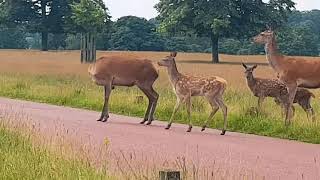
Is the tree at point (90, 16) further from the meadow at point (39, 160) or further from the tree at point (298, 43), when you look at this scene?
the meadow at point (39, 160)

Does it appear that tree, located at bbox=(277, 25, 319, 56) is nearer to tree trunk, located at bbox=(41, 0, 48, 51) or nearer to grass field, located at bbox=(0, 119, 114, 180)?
tree trunk, located at bbox=(41, 0, 48, 51)

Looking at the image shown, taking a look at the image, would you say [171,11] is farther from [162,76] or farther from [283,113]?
[283,113]

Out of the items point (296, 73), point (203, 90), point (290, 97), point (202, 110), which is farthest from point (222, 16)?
point (203, 90)

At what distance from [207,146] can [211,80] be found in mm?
2999

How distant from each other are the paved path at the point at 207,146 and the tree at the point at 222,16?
5072 centimetres

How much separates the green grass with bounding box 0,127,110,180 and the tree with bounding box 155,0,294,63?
188 ft

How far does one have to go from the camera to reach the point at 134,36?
335 ft

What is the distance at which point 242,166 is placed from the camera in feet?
36.7

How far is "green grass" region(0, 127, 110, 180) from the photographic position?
8.86 metres

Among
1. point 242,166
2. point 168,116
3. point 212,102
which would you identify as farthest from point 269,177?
point 168,116

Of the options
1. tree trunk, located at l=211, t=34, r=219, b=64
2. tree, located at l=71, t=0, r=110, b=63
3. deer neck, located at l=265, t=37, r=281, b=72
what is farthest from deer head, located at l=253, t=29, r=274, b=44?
tree trunk, located at l=211, t=34, r=219, b=64

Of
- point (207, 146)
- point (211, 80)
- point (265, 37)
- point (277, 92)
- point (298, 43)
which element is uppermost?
point (265, 37)

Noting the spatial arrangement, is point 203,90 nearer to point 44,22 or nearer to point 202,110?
point 202,110

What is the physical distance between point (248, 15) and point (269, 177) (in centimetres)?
6342
